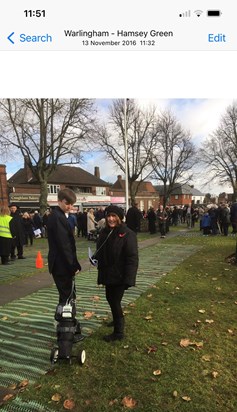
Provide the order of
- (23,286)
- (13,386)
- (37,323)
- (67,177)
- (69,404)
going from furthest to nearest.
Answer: (67,177) → (23,286) → (37,323) → (13,386) → (69,404)

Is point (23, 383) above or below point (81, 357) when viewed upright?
below

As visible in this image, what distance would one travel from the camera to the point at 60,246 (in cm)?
387

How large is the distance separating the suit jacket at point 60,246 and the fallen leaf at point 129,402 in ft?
4.83

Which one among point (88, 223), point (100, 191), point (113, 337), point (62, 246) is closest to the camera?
point (62, 246)

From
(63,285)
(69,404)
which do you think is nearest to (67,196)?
(63,285)

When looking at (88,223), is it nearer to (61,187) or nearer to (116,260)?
(116,260)

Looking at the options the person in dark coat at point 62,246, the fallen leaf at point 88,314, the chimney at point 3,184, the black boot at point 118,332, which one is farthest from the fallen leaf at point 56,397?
the chimney at point 3,184

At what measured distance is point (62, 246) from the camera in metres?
3.86

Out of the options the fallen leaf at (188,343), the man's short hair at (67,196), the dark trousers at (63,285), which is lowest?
the fallen leaf at (188,343)

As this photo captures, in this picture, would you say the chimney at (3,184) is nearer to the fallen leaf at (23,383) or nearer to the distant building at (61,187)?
the distant building at (61,187)

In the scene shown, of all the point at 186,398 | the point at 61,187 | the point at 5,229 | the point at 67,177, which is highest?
the point at 67,177

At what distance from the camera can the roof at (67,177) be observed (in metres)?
54.8

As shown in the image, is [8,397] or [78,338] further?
[78,338]

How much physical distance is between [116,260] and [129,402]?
171cm
